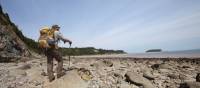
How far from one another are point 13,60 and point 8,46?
10.7 feet

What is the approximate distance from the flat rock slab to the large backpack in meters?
1.63

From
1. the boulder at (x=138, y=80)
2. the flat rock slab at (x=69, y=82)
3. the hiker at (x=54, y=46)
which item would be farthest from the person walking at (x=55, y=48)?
the boulder at (x=138, y=80)

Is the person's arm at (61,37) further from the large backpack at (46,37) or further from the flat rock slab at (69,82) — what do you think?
the flat rock slab at (69,82)

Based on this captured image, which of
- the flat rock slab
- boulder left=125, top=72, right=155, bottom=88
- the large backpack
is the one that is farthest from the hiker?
boulder left=125, top=72, right=155, bottom=88

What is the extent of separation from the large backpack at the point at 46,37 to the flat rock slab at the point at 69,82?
64.2 inches

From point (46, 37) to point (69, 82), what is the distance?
231cm

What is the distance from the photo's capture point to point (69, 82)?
366 inches

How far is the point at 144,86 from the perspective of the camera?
9320mm

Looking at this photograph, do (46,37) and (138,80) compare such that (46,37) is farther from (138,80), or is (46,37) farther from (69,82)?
(138,80)

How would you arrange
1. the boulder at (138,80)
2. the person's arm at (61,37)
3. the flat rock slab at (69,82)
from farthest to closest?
the person's arm at (61,37), the boulder at (138,80), the flat rock slab at (69,82)

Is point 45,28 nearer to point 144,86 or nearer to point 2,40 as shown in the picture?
point 144,86

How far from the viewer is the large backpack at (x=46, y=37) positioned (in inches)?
381

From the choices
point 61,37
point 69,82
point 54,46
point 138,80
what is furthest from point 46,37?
point 138,80

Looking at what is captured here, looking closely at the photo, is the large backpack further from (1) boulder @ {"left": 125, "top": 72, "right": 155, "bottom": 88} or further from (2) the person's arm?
(1) boulder @ {"left": 125, "top": 72, "right": 155, "bottom": 88}
